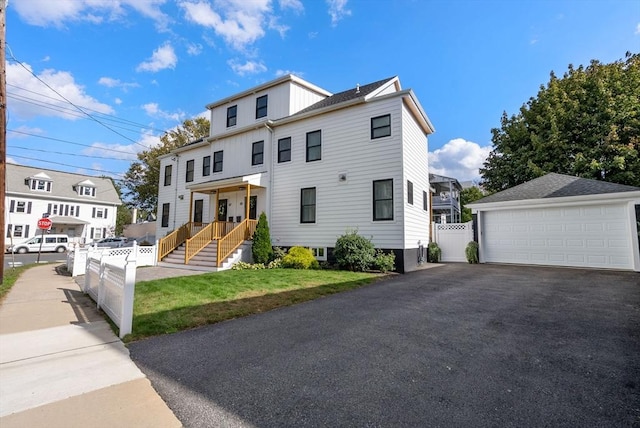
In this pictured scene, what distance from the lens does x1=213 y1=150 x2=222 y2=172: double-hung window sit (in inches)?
→ 664

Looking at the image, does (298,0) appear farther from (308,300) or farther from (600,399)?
(600,399)

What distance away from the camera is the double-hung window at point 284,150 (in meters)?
14.1

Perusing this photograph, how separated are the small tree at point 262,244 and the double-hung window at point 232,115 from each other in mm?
7951

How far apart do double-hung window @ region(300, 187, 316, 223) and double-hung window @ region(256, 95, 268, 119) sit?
233 inches

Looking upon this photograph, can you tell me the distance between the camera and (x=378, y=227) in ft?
37.1

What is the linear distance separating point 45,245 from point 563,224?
38.9 m

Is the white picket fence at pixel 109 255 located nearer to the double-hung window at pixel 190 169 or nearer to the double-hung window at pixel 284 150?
the double-hung window at pixel 190 169

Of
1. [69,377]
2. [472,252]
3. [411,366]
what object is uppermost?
[472,252]

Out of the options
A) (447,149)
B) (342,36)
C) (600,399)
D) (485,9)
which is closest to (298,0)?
(342,36)

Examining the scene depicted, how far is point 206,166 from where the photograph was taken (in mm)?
17672

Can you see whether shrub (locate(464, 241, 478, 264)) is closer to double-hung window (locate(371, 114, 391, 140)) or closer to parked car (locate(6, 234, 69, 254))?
double-hung window (locate(371, 114, 391, 140))

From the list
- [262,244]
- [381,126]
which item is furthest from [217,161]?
[381,126]

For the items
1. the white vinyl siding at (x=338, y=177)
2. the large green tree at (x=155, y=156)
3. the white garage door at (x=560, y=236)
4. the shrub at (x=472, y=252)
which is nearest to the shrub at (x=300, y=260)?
the white vinyl siding at (x=338, y=177)

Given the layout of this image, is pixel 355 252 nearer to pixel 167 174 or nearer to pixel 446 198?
pixel 167 174
